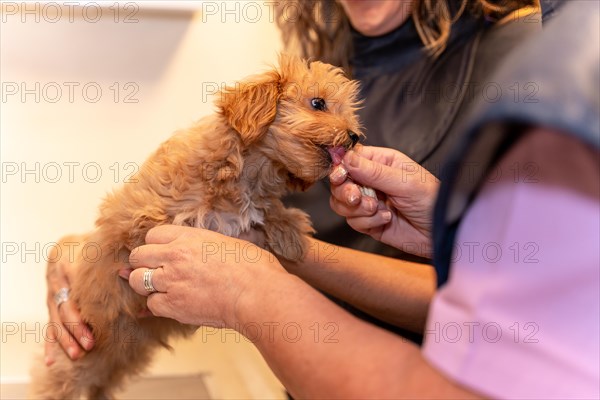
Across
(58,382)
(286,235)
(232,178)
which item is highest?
(232,178)

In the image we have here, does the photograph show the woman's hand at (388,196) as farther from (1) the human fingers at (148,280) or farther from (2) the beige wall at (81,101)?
(2) the beige wall at (81,101)

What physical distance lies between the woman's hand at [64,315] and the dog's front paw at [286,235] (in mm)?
365

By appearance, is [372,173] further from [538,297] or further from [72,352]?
[72,352]

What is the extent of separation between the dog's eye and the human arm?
0.84 ft

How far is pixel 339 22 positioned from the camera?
5.12 feet

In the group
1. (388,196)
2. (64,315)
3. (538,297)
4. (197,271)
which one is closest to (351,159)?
(388,196)

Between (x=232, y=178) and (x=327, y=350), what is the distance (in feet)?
1.46

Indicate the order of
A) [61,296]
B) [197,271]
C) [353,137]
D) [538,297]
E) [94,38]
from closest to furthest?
[538,297] → [197,271] → [353,137] → [61,296] → [94,38]

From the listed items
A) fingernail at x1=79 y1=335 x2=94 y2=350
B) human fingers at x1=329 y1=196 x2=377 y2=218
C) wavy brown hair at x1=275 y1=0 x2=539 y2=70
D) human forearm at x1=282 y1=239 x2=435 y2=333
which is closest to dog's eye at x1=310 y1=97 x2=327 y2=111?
human fingers at x1=329 y1=196 x2=377 y2=218

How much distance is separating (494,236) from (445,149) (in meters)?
0.76

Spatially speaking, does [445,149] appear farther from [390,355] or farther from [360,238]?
[390,355]

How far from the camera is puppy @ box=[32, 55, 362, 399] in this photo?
977 mm

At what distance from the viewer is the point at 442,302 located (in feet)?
1.81

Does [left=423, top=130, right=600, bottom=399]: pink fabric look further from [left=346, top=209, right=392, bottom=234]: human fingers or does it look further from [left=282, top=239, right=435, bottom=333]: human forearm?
[left=282, top=239, right=435, bottom=333]: human forearm
